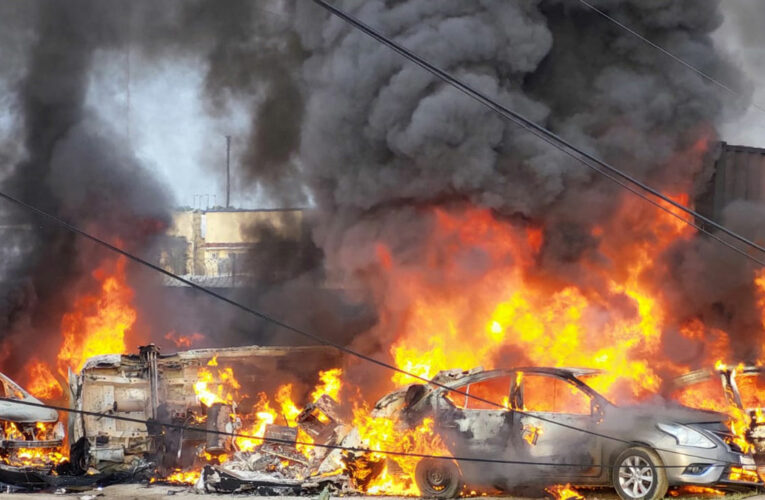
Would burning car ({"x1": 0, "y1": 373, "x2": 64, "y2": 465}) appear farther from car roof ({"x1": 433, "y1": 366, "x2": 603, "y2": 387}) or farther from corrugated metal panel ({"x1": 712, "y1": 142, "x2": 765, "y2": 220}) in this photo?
corrugated metal panel ({"x1": 712, "y1": 142, "x2": 765, "y2": 220})

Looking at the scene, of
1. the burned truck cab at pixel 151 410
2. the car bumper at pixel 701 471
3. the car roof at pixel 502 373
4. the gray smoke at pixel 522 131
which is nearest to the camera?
the car bumper at pixel 701 471

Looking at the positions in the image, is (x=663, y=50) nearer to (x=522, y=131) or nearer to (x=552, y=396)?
(x=522, y=131)

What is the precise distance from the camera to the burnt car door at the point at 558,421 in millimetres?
9969

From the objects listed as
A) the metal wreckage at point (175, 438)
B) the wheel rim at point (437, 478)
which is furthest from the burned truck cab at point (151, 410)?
the wheel rim at point (437, 478)

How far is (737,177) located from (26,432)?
504 inches

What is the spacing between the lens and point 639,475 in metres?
9.73

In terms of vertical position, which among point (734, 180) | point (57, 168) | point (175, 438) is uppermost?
point (57, 168)

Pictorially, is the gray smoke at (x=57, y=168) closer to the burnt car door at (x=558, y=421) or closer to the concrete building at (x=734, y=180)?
the burnt car door at (x=558, y=421)

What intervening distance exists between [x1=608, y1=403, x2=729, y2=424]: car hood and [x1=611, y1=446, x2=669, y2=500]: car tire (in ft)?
1.42

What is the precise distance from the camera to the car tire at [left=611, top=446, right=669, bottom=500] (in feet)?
31.6

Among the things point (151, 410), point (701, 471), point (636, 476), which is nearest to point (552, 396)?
point (636, 476)

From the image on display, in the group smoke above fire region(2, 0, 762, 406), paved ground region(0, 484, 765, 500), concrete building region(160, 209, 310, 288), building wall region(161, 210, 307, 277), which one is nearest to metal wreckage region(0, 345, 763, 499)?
paved ground region(0, 484, 765, 500)

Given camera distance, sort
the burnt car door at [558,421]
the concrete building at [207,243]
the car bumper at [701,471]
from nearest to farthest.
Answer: the car bumper at [701,471] → the burnt car door at [558,421] → the concrete building at [207,243]

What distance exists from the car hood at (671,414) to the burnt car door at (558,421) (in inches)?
14.8
